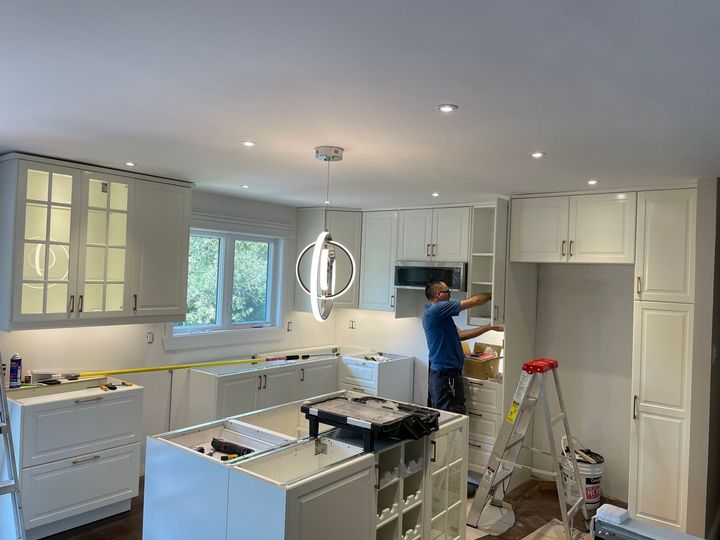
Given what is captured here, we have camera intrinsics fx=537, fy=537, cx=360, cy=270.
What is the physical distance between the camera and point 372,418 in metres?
2.56

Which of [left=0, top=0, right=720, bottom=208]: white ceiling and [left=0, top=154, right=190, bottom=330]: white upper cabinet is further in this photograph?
[left=0, top=154, right=190, bottom=330]: white upper cabinet

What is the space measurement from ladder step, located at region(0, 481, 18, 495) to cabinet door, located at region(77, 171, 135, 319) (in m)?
1.09

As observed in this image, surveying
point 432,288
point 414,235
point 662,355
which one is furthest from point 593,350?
point 414,235

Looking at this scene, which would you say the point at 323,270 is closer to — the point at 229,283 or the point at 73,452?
the point at 73,452

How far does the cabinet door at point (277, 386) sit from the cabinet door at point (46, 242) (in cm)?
174

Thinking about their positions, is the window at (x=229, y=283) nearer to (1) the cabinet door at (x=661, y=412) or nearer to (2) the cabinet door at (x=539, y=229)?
(2) the cabinet door at (x=539, y=229)

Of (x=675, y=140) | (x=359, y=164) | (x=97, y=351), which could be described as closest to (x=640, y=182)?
(x=675, y=140)

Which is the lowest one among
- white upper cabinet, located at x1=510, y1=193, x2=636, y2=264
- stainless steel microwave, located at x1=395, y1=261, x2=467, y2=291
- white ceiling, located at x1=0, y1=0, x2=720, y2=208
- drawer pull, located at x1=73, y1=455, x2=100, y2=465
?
drawer pull, located at x1=73, y1=455, x2=100, y2=465

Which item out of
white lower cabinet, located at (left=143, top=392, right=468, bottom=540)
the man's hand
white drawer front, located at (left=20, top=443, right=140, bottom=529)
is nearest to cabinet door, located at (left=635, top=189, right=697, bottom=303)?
the man's hand

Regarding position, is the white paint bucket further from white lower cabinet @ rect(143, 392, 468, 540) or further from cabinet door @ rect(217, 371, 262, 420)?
cabinet door @ rect(217, 371, 262, 420)

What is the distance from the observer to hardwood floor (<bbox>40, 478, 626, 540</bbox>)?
11.2 feet

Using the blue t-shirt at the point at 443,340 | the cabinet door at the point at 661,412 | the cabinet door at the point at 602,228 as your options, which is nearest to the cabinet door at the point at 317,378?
the blue t-shirt at the point at 443,340

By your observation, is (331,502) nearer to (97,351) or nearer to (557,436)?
(97,351)

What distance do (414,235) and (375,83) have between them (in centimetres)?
338
